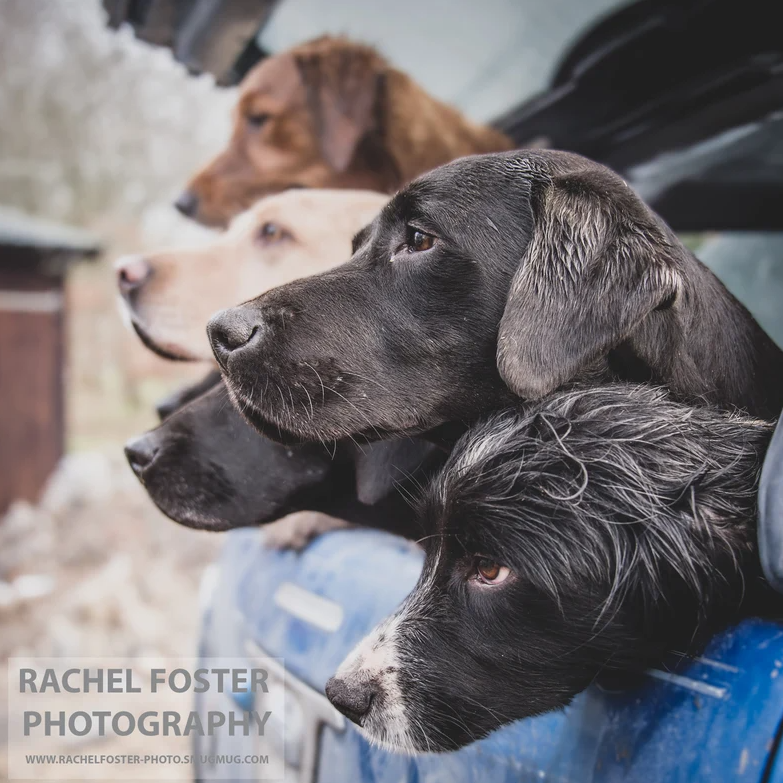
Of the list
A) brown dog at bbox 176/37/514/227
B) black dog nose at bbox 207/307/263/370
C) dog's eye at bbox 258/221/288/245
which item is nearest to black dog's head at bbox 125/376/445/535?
black dog nose at bbox 207/307/263/370

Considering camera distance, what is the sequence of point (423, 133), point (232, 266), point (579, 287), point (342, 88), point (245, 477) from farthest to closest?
1. point (342, 88)
2. point (423, 133)
3. point (232, 266)
4. point (245, 477)
5. point (579, 287)

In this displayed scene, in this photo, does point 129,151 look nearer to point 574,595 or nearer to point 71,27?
point 71,27

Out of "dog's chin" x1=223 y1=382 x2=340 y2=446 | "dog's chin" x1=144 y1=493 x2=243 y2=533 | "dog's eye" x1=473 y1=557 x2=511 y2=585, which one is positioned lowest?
"dog's chin" x1=144 y1=493 x2=243 y2=533

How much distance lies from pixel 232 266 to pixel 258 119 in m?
1.85

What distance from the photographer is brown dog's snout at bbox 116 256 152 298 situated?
2584 millimetres

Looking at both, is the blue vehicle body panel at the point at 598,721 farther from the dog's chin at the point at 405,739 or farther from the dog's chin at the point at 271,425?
the dog's chin at the point at 271,425

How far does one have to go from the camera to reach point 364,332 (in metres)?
1.59

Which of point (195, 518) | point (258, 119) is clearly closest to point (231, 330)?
point (195, 518)

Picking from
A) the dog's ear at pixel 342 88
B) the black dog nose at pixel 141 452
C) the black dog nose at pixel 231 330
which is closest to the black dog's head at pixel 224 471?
the black dog nose at pixel 141 452

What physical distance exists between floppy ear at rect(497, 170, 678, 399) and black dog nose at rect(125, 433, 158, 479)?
1.02 metres

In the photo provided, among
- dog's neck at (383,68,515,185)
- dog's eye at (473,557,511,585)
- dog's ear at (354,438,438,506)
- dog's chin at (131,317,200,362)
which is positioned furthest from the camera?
dog's neck at (383,68,515,185)

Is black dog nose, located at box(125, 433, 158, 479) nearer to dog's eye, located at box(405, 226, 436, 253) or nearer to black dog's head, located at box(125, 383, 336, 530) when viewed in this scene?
black dog's head, located at box(125, 383, 336, 530)

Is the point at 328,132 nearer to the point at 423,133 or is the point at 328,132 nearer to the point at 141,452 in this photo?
the point at 423,133

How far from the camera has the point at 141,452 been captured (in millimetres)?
1967
